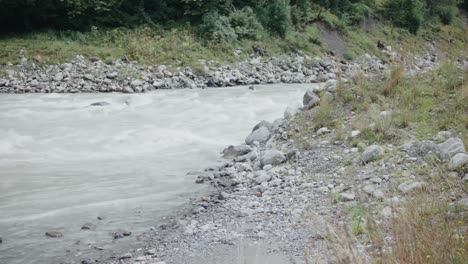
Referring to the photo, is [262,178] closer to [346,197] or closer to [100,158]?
[346,197]

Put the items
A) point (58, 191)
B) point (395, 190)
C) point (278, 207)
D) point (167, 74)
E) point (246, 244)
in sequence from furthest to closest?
point (167, 74) < point (58, 191) < point (278, 207) < point (395, 190) < point (246, 244)

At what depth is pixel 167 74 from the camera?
1795cm

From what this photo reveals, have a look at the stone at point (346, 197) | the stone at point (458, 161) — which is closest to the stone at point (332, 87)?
the stone at point (458, 161)

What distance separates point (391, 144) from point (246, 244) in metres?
3.02

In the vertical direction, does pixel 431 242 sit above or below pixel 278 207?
above

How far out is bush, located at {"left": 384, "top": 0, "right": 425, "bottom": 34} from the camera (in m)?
32.1

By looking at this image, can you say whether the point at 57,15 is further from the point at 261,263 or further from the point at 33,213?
the point at 261,263

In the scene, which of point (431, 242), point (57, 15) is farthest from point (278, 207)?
point (57, 15)

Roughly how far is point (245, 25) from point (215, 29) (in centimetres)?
218

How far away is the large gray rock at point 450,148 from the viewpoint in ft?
17.8

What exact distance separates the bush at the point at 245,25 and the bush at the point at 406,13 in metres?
14.0

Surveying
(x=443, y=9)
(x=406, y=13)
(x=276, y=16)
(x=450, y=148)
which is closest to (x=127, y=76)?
(x=276, y=16)

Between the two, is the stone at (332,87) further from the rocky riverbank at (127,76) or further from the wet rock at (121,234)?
the wet rock at (121,234)

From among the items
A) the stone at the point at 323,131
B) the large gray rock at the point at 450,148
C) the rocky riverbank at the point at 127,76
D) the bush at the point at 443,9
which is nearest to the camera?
the large gray rock at the point at 450,148
